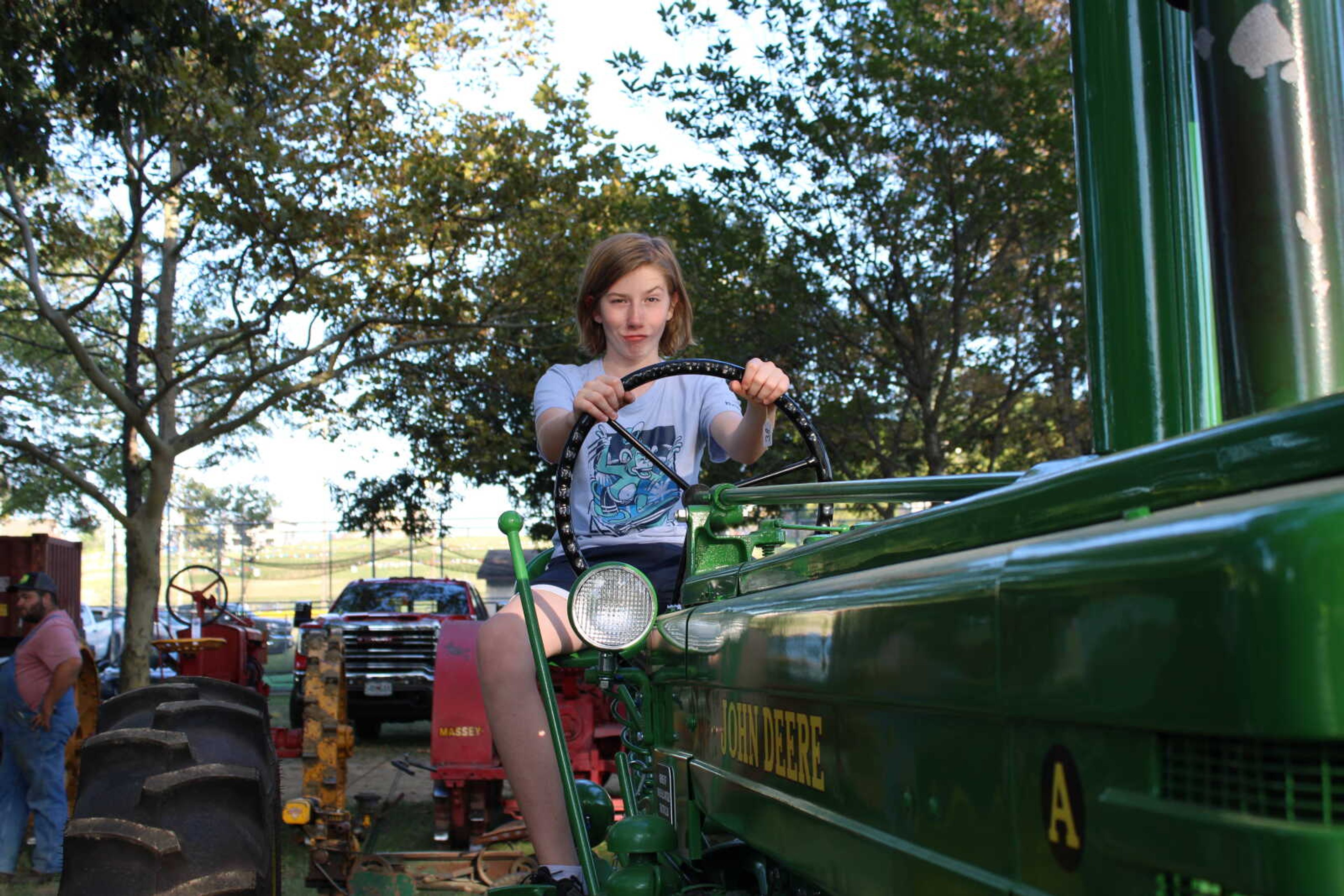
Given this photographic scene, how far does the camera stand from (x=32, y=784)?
7.73 metres

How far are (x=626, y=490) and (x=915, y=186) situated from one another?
390 inches

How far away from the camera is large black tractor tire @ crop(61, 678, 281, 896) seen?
296cm

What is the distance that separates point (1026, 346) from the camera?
45.2ft

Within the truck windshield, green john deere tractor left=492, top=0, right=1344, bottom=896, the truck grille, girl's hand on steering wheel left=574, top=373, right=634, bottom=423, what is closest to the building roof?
the truck windshield

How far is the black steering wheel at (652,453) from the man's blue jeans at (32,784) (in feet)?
20.2

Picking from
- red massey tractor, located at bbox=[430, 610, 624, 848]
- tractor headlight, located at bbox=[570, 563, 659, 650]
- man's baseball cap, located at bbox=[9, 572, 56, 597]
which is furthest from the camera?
man's baseball cap, located at bbox=[9, 572, 56, 597]

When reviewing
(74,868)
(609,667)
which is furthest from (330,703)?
(609,667)

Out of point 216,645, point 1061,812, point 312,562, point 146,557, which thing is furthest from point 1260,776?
point 312,562

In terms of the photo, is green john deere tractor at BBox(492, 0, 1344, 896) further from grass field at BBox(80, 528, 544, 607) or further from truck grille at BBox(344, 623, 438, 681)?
grass field at BBox(80, 528, 544, 607)

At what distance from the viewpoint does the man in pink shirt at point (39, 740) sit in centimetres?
766

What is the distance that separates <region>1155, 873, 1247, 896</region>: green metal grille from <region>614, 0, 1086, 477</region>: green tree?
36.6 feet

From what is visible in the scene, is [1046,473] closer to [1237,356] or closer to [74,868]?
[1237,356]

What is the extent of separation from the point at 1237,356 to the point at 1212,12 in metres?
0.46

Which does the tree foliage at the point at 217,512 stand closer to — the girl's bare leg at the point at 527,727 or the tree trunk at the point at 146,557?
the tree trunk at the point at 146,557
